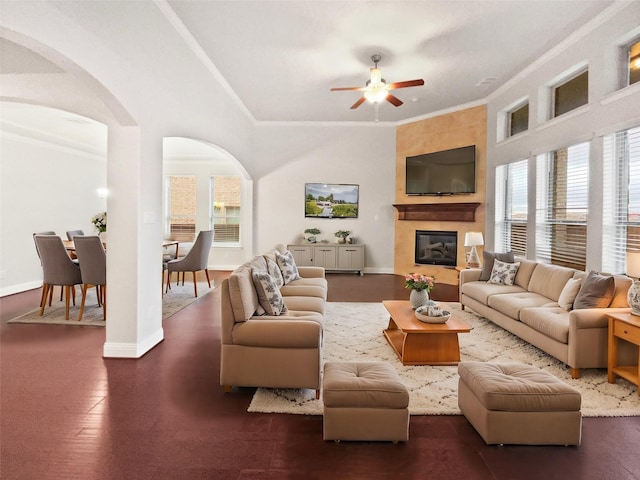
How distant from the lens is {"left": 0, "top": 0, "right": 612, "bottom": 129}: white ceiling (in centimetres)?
400

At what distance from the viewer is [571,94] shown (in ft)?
16.5

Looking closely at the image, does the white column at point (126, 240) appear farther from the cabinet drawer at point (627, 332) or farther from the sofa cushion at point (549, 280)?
the sofa cushion at point (549, 280)

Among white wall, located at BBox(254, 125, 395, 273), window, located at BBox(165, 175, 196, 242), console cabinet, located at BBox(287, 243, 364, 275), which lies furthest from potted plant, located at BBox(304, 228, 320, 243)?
window, located at BBox(165, 175, 196, 242)

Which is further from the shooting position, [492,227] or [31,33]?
[492,227]

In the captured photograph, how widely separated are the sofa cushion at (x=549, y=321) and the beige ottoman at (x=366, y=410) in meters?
1.94

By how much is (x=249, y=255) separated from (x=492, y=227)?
5.19 metres

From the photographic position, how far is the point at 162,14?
4.00 m

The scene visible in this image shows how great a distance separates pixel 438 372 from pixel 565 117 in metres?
3.80

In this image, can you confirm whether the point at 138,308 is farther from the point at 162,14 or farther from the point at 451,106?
the point at 451,106

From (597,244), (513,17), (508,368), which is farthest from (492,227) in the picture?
(508,368)

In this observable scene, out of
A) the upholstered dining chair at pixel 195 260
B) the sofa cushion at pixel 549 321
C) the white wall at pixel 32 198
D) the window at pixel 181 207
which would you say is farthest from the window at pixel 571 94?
the white wall at pixel 32 198

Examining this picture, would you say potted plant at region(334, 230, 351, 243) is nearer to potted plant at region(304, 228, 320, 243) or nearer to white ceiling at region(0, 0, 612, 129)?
potted plant at region(304, 228, 320, 243)

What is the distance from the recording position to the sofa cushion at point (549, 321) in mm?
3373

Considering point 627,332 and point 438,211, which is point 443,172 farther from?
point 627,332
